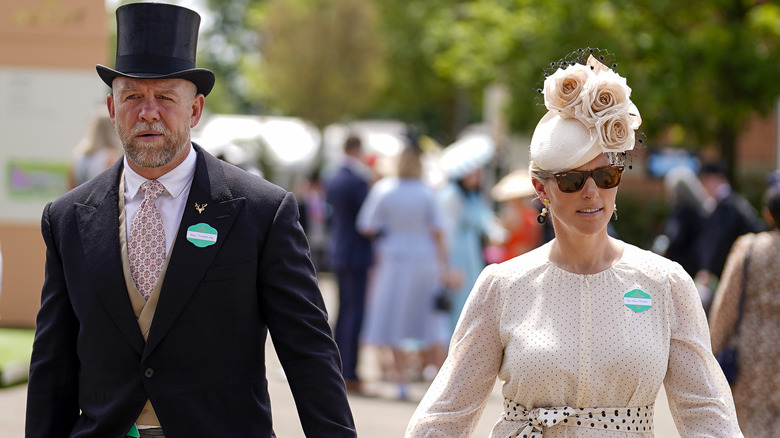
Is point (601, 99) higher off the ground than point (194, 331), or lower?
higher

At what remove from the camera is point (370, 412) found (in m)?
9.81

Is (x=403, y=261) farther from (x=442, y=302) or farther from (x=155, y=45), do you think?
(x=155, y=45)

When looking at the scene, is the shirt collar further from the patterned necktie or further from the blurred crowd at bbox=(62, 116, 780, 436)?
the blurred crowd at bbox=(62, 116, 780, 436)

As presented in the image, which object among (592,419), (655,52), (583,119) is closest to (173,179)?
(583,119)

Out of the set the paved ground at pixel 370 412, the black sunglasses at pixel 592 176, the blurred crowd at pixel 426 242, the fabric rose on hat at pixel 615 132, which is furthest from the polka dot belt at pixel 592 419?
the blurred crowd at pixel 426 242

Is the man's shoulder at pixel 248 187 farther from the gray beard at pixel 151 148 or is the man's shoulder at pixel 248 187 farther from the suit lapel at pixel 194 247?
the gray beard at pixel 151 148

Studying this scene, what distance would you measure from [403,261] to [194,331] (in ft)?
24.3

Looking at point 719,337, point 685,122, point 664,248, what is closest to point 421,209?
point 664,248

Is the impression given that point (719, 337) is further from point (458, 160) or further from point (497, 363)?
point (458, 160)

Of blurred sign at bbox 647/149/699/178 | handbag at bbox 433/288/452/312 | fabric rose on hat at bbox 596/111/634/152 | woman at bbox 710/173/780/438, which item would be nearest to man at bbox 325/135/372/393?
handbag at bbox 433/288/452/312

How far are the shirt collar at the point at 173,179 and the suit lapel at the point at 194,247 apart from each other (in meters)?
0.03

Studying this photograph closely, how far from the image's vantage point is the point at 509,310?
12.7 ft

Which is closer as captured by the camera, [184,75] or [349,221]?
[184,75]

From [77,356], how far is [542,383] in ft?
4.69
